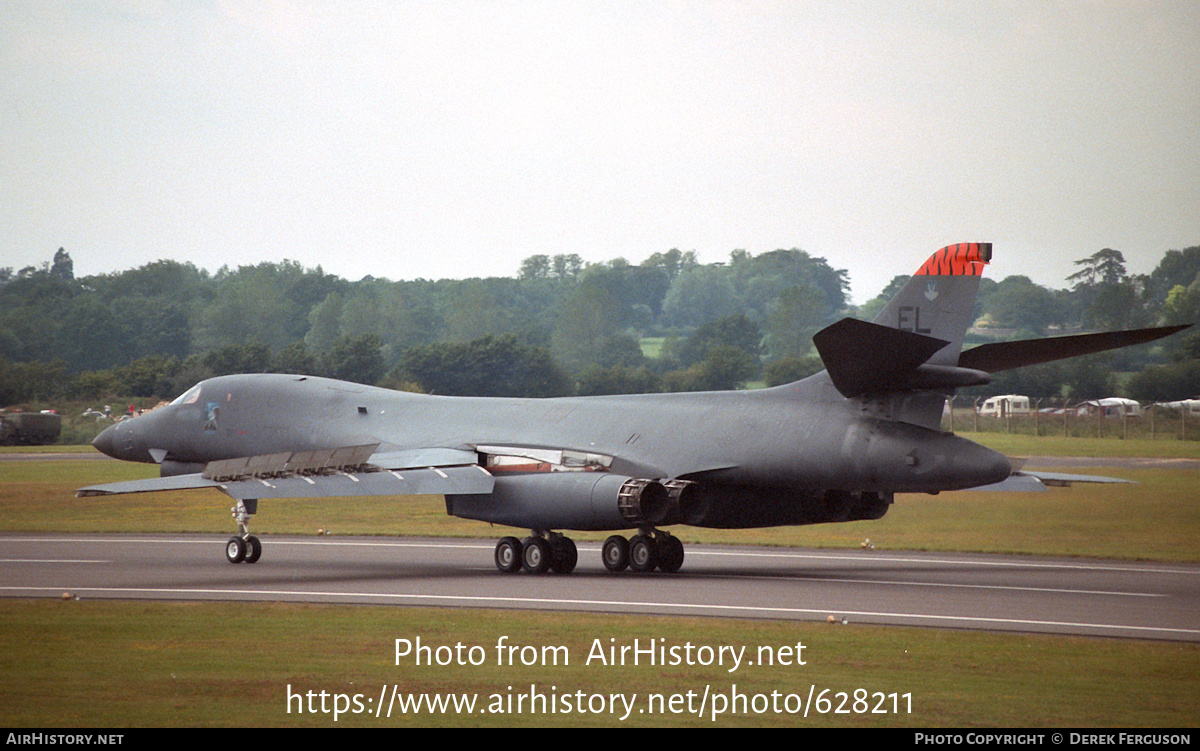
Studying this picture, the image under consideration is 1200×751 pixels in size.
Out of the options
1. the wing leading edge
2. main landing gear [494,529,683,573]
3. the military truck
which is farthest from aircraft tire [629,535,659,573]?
the military truck

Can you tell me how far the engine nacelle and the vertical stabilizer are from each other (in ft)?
15.0

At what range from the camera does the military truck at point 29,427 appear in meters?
36.8

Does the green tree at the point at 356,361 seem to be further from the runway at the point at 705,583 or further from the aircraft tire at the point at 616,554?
the aircraft tire at the point at 616,554

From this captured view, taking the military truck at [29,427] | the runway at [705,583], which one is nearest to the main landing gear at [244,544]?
the runway at [705,583]

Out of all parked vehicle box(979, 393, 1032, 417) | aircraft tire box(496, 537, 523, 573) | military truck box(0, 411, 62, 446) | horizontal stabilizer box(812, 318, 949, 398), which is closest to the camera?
horizontal stabilizer box(812, 318, 949, 398)

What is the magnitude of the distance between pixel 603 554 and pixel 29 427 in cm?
2225

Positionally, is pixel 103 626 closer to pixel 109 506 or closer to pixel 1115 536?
pixel 1115 536

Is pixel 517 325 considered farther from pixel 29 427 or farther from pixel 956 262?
pixel 956 262

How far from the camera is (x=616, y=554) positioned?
2184cm

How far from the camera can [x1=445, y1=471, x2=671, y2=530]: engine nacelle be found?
20406 mm

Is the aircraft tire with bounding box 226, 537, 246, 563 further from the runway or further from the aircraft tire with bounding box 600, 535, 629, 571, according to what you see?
the aircraft tire with bounding box 600, 535, 629, 571

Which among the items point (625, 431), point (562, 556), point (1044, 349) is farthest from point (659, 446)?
point (1044, 349)
